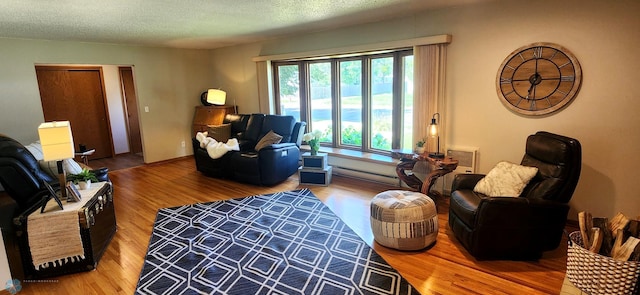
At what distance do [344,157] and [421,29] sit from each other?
7.20ft

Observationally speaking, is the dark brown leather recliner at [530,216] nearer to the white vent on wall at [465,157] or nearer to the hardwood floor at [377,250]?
the hardwood floor at [377,250]

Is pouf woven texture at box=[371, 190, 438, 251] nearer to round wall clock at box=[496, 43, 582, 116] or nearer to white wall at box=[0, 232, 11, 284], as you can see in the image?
round wall clock at box=[496, 43, 582, 116]

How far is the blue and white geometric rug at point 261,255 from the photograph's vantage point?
8.14 feet

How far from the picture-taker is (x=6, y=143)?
3055mm

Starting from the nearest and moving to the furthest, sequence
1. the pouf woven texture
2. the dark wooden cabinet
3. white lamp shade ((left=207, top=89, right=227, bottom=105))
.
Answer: the pouf woven texture, white lamp shade ((left=207, top=89, right=227, bottom=105)), the dark wooden cabinet

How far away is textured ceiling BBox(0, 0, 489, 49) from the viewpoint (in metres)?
3.19

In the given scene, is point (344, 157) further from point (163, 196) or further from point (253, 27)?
point (163, 196)

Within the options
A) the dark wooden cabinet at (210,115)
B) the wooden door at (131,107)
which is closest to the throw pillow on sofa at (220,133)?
the dark wooden cabinet at (210,115)

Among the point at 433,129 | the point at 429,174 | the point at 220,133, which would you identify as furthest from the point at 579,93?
the point at 220,133

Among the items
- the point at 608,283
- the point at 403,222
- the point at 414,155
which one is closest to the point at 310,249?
the point at 403,222

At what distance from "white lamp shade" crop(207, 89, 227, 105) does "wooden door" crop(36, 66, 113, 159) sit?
2.54 metres

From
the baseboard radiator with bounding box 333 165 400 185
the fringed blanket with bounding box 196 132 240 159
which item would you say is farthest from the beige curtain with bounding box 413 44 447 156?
the fringed blanket with bounding box 196 132 240 159

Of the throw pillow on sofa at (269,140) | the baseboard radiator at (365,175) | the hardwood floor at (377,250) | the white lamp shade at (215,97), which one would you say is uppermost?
the white lamp shade at (215,97)

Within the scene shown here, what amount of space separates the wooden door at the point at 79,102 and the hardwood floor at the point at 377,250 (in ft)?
10.8
